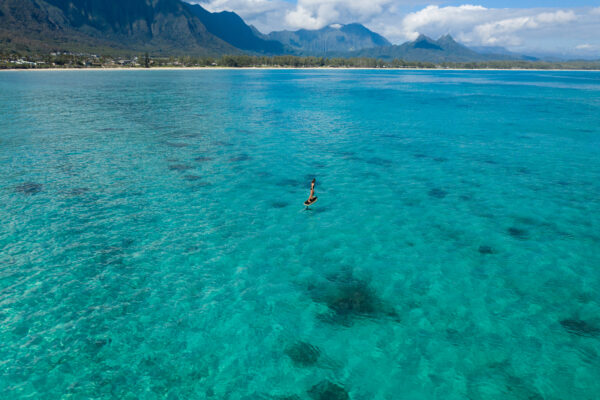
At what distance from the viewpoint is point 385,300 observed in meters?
20.8

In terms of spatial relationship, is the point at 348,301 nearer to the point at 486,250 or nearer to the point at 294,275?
the point at 294,275

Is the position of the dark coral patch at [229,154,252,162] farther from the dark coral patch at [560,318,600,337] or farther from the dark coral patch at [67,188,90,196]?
the dark coral patch at [560,318,600,337]

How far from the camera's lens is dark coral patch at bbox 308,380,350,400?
1484 centimetres

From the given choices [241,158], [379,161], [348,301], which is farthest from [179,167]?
[348,301]

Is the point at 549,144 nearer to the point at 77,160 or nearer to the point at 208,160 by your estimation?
the point at 208,160

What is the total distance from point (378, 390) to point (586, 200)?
113ft

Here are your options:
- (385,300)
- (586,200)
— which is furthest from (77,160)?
(586,200)

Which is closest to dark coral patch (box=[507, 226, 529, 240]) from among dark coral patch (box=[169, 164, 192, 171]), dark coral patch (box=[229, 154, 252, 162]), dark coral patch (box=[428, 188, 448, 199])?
dark coral patch (box=[428, 188, 448, 199])

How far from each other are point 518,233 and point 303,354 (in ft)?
73.6

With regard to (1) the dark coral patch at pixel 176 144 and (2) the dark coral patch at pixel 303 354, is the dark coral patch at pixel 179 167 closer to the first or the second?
(1) the dark coral patch at pixel 176 144

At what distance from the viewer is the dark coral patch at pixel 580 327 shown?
1842cm

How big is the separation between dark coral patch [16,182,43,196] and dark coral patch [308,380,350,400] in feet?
114

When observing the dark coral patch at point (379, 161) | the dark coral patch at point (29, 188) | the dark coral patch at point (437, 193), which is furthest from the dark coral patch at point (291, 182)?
the dark coral patch at point (29, 188)

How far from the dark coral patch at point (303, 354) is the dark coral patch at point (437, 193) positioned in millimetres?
24761
